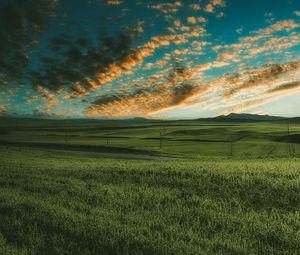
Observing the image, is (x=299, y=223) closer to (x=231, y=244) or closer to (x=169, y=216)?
(x=231, y=244)

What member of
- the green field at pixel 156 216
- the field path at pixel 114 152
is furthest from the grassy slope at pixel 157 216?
the field path at pixel 114 152

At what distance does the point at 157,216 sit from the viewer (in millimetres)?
8836

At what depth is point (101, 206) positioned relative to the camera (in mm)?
10078

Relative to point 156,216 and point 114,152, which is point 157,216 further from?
point 114,152

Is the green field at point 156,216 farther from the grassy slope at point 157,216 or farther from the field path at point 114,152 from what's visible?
the field path at point 114,152

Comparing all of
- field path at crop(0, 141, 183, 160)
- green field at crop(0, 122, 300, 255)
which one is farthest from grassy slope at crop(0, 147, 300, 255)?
field path at crop(0, 141, 183, 160)

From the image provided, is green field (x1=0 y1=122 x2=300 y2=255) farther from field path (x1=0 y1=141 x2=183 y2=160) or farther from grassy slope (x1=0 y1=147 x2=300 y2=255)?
field path (x1=0 y1=141 x2=183 y2=160)

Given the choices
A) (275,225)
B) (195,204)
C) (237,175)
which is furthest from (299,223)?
(237,175)

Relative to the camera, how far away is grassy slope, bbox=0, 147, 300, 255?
22.5ft

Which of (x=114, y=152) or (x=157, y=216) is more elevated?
(x=157, y=216)

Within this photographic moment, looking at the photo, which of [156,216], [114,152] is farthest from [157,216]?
[114,152]

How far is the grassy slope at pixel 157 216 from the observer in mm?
6871

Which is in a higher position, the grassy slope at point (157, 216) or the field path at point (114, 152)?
the grassy slope at point (157, 216)

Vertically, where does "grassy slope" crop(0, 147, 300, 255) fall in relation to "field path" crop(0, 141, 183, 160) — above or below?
above
